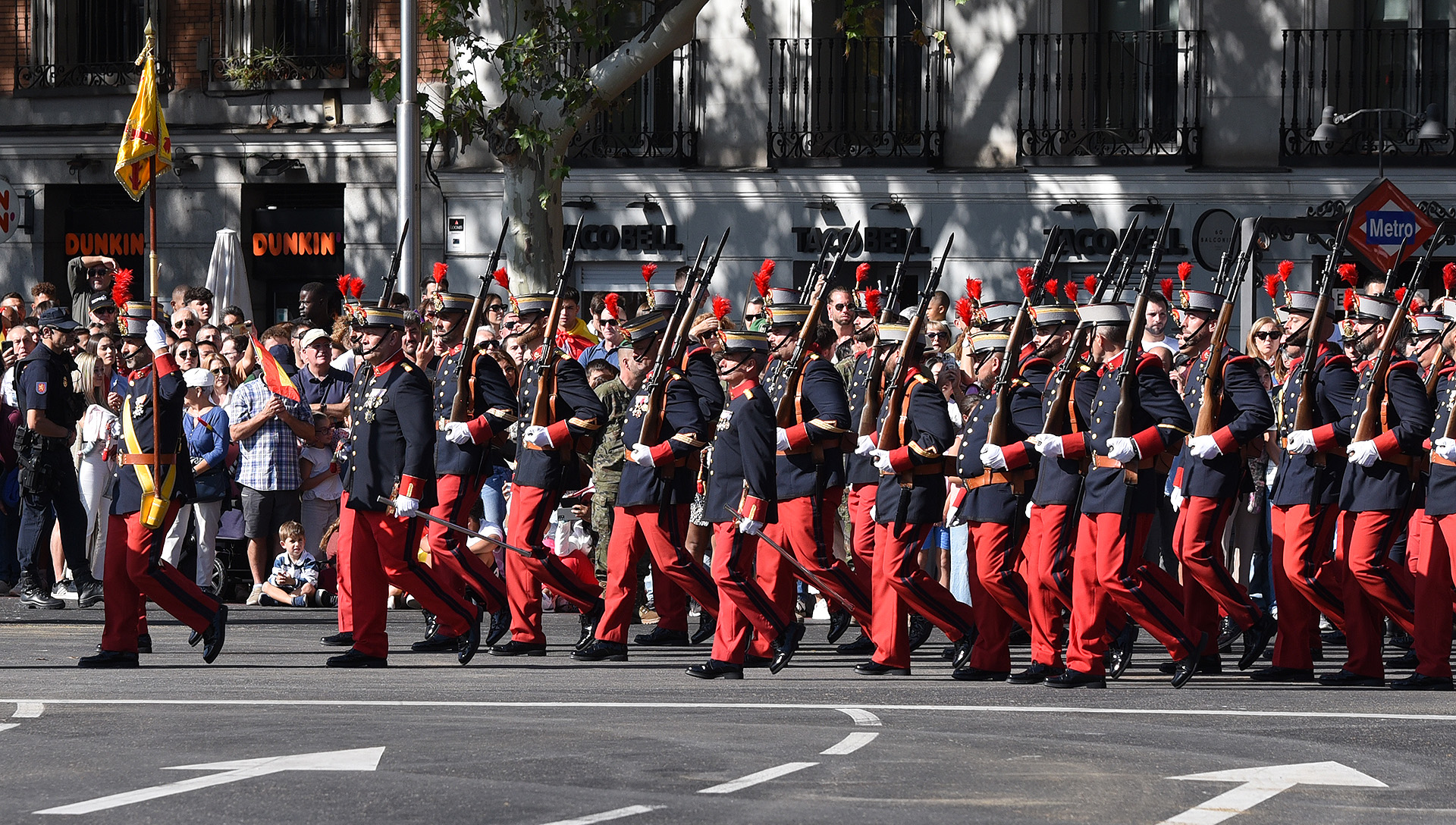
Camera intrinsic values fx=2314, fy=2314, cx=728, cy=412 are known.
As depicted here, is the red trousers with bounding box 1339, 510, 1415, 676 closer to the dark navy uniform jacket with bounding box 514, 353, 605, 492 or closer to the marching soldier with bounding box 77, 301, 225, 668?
the dark navy uniform jacket with bounding box 514, 353, 605, 492

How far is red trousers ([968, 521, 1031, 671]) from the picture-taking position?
1122 cm

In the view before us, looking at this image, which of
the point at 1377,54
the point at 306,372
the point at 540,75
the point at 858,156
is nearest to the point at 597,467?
the point at 306,372

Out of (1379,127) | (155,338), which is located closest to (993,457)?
(155,338)

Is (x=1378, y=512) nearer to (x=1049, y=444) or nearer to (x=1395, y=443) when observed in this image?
(x=1395, y=443)

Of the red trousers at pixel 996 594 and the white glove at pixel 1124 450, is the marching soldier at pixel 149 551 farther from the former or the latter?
the white glove at pixel 1124 450

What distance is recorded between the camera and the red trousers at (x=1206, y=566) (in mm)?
11281

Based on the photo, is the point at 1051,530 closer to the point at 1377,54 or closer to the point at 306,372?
the point at 306,372

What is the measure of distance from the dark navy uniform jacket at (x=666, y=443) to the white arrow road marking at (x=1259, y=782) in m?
4.30

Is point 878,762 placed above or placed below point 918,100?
below

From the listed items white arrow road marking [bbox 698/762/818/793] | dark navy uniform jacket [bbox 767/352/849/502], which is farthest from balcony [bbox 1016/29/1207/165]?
white arrow road marking [bbox 698/762/818/793]

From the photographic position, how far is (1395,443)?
11.2 metres

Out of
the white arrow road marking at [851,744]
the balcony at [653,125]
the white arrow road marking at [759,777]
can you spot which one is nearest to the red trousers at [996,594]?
the white arrow road marking at [851,744]

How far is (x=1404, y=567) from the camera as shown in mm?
12820

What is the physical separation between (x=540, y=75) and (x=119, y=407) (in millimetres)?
6058
